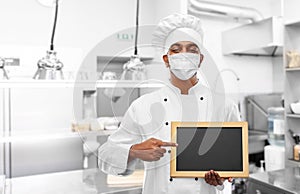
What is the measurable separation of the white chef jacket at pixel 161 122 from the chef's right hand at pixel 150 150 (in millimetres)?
38

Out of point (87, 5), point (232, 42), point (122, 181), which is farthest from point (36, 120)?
point (232, 42)

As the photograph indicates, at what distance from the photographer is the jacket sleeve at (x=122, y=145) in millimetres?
936

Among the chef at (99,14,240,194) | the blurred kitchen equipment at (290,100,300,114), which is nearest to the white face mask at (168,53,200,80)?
the chef at (99,14,240,194)

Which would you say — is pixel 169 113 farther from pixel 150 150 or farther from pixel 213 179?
pixel 213 179

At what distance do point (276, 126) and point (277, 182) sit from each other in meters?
0.89

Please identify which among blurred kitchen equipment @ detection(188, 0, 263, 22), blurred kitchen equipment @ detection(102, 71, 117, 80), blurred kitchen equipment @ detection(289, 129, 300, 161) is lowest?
blurred kitchen equipment @ detection(289, 129, 300, 161)

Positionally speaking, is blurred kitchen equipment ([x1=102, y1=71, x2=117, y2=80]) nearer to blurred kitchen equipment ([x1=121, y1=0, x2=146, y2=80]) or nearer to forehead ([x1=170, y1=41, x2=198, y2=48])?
blurred kitchen equipment ([x1=121, y1=0, x2=146, y2=80])

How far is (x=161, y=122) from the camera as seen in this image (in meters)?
0.98

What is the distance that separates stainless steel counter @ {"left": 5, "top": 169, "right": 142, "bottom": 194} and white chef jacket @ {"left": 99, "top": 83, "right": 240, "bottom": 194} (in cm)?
58

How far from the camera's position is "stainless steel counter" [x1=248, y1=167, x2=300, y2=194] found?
1708 millimetres

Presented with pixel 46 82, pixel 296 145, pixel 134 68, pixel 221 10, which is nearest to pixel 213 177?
pixel 134 68

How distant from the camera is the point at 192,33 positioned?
1.05 m

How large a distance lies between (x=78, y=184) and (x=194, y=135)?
1056 millimetres

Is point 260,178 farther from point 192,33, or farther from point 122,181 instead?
point 192,33
